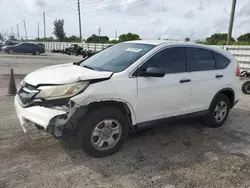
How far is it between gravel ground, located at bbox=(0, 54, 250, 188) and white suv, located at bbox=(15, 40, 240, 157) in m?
0.35

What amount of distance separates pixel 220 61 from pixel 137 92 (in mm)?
2198

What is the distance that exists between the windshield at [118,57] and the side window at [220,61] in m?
1.55

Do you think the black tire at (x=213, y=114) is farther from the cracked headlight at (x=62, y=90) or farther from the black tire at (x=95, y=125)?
the cracked headlight at (x=62, y=90)

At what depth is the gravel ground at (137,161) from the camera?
309 cm

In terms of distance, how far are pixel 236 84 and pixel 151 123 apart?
2.37m

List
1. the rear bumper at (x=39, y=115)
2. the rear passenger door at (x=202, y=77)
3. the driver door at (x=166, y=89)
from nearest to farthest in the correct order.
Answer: the rear bumper at (x=39, y=115) → the driver door at (x=166, y=89) → the rear passenger door at (x=202, y=77)

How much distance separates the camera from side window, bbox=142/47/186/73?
395 cm

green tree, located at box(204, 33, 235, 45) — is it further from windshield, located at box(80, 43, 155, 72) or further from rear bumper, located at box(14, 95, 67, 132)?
rear bumper, located at box(14, 95, 67, 132)

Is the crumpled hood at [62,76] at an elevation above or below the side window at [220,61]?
below

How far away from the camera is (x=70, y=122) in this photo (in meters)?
3.21

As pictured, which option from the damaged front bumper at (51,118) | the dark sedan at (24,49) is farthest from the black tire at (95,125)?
the dark sedan at (24,49)

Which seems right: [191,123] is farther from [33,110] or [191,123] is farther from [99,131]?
[33,110]

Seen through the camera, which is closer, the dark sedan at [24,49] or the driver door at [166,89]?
the driver door at [166,89]

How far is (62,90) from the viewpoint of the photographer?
3.30 m
